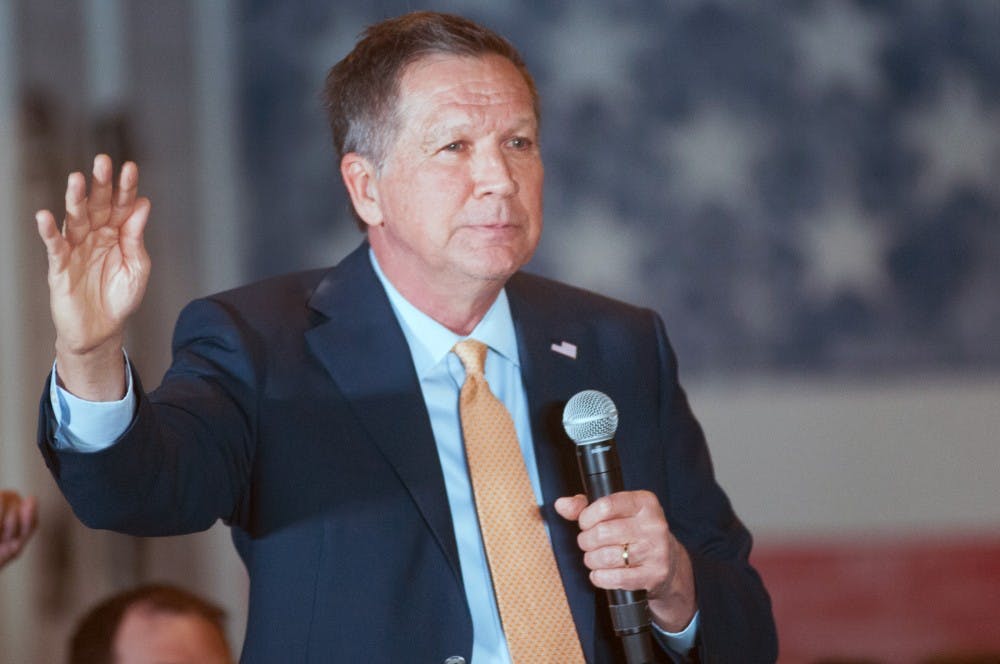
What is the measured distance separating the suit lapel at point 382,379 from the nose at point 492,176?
0.79 feet

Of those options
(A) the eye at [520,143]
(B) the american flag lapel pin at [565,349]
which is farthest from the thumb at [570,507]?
(A) the eye at [520,143]

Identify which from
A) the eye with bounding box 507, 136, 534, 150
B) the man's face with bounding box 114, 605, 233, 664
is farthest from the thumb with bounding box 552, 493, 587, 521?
the man's face with bounding box 114, 605, 233, 664

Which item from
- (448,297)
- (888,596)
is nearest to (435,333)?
(448,297)

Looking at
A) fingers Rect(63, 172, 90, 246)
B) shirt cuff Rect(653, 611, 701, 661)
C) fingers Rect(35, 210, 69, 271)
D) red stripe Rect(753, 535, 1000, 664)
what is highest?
fingers Rect(63, 172, 90, 246)

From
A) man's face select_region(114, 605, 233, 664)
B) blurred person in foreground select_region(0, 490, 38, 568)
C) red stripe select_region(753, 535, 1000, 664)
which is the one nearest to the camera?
blurred person in foreground select_region(0, 490, 38, 568)

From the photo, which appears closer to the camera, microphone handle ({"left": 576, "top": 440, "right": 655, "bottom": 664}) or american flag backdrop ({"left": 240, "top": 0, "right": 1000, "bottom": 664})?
microphone handle ({"left": 576, "top": 440, "right": 655, "bottom": 664})

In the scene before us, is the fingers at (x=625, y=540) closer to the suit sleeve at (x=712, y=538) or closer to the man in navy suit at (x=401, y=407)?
the man in navy suit at (x=401, y=407)

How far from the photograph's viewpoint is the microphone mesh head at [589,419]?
5.84ft

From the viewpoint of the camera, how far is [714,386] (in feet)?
16.0

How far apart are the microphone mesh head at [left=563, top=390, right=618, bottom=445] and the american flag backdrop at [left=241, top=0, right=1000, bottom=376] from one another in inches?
119

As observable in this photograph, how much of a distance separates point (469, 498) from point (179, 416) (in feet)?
1.49

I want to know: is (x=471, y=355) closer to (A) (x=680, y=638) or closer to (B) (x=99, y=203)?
(A) (x=680, y=638)

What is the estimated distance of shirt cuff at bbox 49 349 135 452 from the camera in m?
1.56

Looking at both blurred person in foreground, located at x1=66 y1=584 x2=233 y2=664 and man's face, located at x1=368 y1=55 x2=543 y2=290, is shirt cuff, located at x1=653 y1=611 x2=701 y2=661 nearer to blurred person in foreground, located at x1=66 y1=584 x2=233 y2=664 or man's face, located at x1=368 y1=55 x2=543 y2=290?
man's face, located at x1=368 y1=55 x2=543 y2=290
